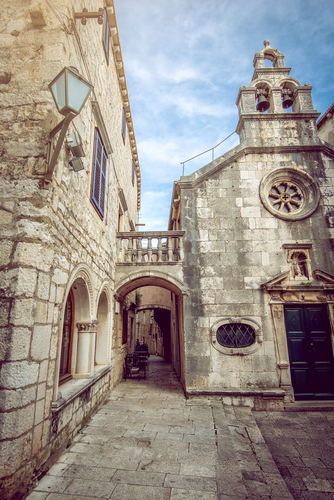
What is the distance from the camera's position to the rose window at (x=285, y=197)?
7836 mm

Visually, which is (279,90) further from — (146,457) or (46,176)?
(146,457)

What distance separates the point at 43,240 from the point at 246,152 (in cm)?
681

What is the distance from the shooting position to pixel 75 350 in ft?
16.0

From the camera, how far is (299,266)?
7.38 m

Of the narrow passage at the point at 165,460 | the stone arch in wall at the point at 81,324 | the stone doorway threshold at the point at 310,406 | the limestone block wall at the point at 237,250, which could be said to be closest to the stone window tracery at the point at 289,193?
the limestone block wall at the point at 237,250

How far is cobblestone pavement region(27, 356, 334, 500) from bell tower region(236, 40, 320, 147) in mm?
7237

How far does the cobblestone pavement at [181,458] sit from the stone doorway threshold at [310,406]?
321 millimetres

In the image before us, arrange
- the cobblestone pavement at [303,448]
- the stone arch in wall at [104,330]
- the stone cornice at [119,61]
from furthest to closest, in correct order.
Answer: the stone cornice at [119,61] < the stone arch in wall at [104,330] < the cobblestone pavement at [303,448]

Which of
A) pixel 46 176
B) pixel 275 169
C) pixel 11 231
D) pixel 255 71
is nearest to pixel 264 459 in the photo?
pixel 11 231

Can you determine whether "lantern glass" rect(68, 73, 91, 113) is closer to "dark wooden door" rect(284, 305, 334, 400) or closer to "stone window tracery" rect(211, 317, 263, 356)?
"stone window tracery" rect(211, 317, 263, 356)

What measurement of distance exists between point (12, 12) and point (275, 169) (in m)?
6.79

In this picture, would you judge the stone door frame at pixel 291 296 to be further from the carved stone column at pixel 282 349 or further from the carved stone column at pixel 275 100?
the carved stone column at pixel 275 100

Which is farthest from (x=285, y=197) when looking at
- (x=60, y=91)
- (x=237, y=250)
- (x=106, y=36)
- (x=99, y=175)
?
(x=60, y=91)

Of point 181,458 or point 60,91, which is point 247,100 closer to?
point 60,91
